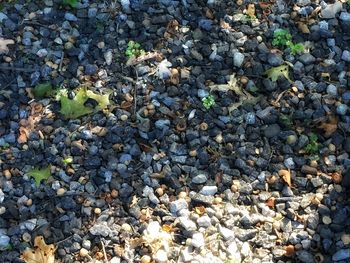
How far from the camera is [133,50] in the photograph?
13.3 ft

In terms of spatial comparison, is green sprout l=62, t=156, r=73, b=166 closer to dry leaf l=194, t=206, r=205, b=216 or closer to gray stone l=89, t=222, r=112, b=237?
gray stone l=89, t=222, r=112, b=237

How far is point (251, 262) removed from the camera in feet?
11.0

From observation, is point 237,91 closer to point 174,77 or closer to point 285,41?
point 174,77

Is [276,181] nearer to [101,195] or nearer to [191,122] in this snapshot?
[191,122]

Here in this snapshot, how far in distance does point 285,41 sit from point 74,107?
1400mm

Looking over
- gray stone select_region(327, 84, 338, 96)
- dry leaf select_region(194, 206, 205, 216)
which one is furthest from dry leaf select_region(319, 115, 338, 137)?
dry leaf select_region(194, 206, 205, 216)

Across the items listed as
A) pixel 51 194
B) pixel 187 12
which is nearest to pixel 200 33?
pixel 187 12

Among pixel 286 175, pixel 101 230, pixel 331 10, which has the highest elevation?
pixel 331 10

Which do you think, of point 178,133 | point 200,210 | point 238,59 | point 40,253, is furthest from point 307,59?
point 40,253

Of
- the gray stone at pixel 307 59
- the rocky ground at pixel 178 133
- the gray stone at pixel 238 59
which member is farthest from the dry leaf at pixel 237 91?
the gray stone at pixel 307 59

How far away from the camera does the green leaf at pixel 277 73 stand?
3919mm

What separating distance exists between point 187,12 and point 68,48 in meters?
0.82

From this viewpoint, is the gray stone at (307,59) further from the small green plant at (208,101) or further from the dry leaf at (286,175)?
the dry leaf at (286,175)

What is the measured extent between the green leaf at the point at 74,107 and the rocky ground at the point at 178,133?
2 cm
